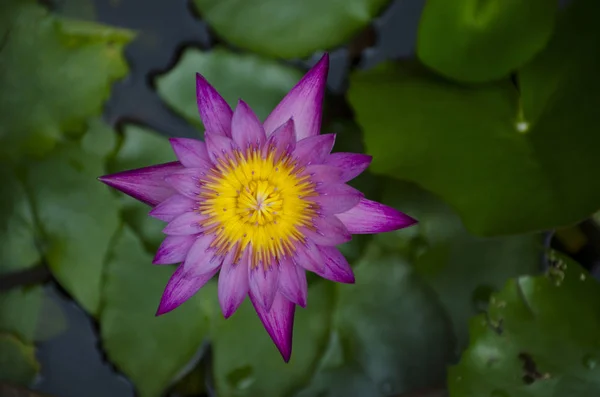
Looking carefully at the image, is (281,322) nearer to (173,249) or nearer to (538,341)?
(173,249)

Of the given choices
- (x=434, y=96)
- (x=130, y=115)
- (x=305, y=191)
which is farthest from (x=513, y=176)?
(x=130, y=115)

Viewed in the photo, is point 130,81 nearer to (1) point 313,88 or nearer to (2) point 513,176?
(1) point 313,88

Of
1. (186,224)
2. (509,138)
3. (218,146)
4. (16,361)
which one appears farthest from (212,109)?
(16,361)

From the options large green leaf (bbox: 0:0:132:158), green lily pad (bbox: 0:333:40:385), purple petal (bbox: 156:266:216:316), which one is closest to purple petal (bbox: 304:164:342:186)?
purple petal (bbox: 156:266:216:316)

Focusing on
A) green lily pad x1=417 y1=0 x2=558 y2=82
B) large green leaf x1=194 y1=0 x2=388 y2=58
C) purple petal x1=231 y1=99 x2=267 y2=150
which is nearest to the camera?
purple petal x1=231 y1=99 x2=267 y2=150

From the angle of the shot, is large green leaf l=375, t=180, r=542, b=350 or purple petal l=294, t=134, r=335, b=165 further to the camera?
large green leaf l=375, t=180, r=542, b=350

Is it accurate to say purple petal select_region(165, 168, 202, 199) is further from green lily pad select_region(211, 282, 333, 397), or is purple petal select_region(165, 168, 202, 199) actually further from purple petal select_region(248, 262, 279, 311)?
green lily pad select_region(211, 282, 333, 397)

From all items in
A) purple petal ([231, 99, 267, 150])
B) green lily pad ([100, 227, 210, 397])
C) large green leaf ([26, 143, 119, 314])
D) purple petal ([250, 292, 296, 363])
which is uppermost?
purple petal ([231, 99, 267, 150])
